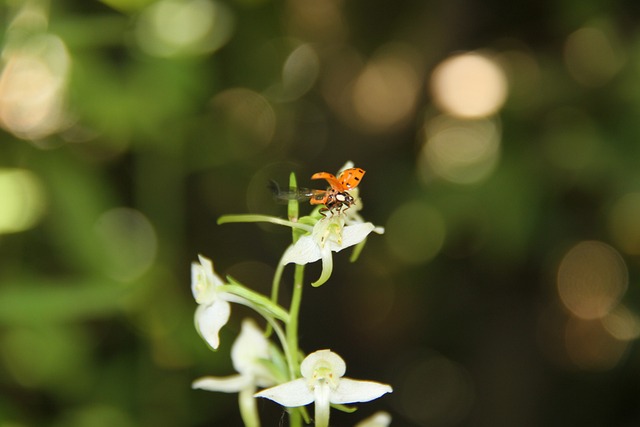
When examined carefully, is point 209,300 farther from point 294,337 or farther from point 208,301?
point 294,337

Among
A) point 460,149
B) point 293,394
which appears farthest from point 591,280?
point 293,394

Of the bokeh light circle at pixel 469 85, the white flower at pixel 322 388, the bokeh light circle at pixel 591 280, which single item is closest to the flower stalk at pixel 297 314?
the white flower at pixel 322 388

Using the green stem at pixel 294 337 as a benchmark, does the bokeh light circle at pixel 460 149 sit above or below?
above

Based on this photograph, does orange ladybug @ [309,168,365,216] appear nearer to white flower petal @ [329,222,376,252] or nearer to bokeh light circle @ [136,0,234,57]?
white flower petal @ [329,222,376,252]

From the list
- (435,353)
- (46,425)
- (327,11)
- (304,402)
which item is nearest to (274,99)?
(327,11)

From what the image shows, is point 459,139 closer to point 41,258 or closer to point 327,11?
point 327,11

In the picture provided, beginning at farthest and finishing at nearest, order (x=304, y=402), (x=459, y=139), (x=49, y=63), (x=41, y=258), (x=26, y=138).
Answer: (x=459, y=139)
(x=41, y=258)
(x=26, y=138)
(x=49, y=63)
(x=304, y=402)

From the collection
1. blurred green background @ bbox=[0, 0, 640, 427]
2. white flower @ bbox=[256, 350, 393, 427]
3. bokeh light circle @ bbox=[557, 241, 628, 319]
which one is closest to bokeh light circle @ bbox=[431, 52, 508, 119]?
blurred green background @ bbox=[0, 0, 640, 427]

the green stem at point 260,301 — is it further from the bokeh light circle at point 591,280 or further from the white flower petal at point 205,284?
the bokeh light circle at point 591,280
